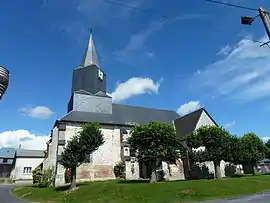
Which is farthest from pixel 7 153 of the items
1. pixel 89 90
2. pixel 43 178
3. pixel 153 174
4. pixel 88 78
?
pixel 153 174

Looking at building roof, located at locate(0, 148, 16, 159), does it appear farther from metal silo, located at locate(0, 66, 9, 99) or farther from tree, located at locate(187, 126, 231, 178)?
metal silo, located at locate(0, 66, 9, 99)

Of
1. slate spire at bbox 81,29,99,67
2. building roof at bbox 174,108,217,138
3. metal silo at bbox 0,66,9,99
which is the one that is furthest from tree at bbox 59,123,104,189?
slate spire at bbox 81,29,99,67

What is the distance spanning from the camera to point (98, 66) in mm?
40781

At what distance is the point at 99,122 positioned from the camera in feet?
115

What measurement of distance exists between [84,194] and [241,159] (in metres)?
22.2

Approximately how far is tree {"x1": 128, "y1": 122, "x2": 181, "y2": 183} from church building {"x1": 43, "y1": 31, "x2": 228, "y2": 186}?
7016 millimetres

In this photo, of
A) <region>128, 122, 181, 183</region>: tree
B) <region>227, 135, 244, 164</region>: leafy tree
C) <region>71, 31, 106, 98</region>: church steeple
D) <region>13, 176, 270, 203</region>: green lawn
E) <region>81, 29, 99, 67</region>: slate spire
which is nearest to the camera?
<region>13, 176, 270, 203</region>: green lawn

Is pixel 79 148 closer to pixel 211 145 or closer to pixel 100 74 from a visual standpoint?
pixel 211 145

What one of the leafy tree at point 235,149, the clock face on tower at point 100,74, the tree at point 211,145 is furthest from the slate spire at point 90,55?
the leafy tree at point 235,149

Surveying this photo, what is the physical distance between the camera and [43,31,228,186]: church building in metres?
32.1

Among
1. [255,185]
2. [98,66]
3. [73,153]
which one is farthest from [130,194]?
[98,66]

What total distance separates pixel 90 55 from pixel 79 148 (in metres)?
22.2

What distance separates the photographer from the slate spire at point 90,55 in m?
40.5

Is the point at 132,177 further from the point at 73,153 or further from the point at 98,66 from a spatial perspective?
the point at 98,66
